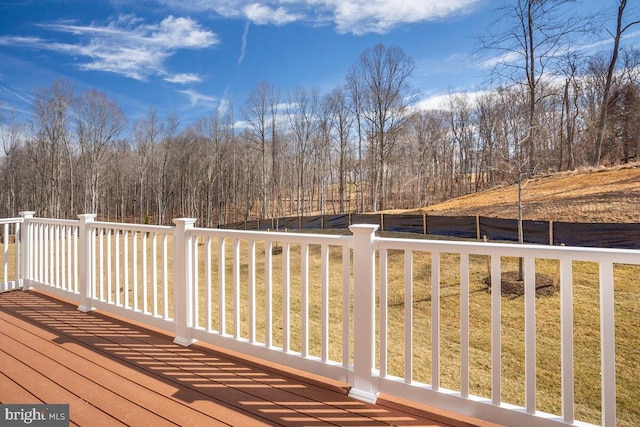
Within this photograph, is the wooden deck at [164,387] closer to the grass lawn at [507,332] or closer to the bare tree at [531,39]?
the grass lawn at [507,332]

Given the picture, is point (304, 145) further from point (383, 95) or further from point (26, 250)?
point (26, 250)

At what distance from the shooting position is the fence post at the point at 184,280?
2.63m

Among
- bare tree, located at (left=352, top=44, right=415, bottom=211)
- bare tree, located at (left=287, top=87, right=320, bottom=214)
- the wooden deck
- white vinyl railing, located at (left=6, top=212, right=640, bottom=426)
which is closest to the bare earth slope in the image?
bare tree, located at (left=352, top=44, right=415, bottom=211)

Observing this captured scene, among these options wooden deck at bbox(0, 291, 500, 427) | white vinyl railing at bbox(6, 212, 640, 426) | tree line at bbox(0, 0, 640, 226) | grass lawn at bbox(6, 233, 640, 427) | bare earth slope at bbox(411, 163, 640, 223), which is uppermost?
tree line at bbox(0, 0, 640, 226)

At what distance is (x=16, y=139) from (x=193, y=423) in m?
31.0

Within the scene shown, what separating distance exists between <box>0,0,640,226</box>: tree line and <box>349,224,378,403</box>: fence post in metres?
15.2

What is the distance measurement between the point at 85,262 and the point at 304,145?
24.5 m

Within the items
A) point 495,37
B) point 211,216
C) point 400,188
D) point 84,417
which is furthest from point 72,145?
point 84,417

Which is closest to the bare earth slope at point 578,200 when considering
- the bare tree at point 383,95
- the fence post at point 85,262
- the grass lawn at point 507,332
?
the grass lawn at point 507,332

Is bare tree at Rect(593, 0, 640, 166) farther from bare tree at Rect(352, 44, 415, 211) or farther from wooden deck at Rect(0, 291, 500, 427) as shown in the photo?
wooden deck at Rect(0, 291, 500, 427)

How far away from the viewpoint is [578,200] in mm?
12422

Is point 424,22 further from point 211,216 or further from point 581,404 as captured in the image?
point 211,216

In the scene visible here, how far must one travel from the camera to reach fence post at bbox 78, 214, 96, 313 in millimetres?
3316

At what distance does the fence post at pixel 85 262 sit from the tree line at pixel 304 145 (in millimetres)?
15615
